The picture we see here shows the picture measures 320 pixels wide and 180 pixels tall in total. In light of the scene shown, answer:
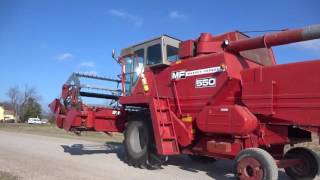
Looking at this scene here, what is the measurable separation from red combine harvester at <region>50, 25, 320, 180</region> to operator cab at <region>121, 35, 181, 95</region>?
3 cm

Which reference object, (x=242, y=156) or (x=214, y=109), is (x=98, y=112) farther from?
(x=242, y=156)

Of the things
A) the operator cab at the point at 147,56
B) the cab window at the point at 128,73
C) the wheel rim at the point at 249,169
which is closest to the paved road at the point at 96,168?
the wheel rim at the point at 249,169

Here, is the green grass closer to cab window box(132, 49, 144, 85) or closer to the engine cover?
the engine cover

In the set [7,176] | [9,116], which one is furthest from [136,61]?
[9,116]

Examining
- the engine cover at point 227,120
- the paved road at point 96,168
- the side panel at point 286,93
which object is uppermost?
the side panel at point 286,93

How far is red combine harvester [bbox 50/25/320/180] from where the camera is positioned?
7.84 meters

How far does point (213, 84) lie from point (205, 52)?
100 centimetres

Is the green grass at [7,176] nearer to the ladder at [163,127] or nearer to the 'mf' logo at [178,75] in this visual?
the ladder at [163,127]

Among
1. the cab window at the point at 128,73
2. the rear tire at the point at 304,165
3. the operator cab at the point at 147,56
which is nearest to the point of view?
the rear tire at the point at 304,165

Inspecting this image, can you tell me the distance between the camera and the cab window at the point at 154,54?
10.9 m

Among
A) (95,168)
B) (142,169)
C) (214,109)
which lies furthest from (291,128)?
(95,168)

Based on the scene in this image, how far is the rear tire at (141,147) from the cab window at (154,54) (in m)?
1.69

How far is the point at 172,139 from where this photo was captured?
32.1ft

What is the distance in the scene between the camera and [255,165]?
303 inches
